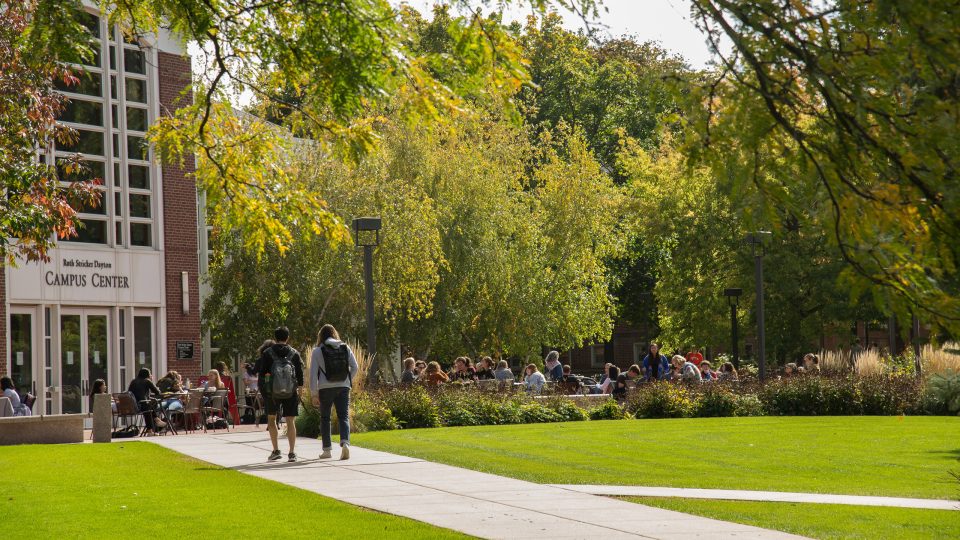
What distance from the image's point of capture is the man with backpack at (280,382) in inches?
631

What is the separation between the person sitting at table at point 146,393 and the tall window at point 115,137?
21.1 ft

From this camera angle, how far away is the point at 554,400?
2664 cm

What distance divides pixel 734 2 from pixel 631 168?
40861mm

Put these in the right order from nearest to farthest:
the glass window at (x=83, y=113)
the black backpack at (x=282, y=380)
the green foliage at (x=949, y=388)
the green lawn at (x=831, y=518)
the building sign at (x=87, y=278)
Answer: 1. the green foliage at (x=949, y=388)
2. the green lawn at (x=831, y=518)
3. the black backpack at (x=282, y=380)
4. the building sign at (x=87, y=278)
5. the glass window at (x=83, y=113)

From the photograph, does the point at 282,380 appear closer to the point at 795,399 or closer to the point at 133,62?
the point at 795,399

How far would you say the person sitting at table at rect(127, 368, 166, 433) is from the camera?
23997mm

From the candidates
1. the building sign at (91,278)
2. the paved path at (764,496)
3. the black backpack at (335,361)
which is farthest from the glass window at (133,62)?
the paved path at (764,496)

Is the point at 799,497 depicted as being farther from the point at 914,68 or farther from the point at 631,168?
the point at 631,168

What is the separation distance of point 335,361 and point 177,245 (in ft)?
53.9

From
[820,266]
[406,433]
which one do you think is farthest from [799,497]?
[820,266]

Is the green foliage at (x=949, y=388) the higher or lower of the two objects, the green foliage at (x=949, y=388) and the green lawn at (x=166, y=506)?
the higher

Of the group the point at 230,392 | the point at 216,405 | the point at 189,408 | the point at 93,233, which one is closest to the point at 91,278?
the point at 93,233

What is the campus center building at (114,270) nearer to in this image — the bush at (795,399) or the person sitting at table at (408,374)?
the person sitting at table at (408,374)

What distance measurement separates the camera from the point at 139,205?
31000 millimetres
